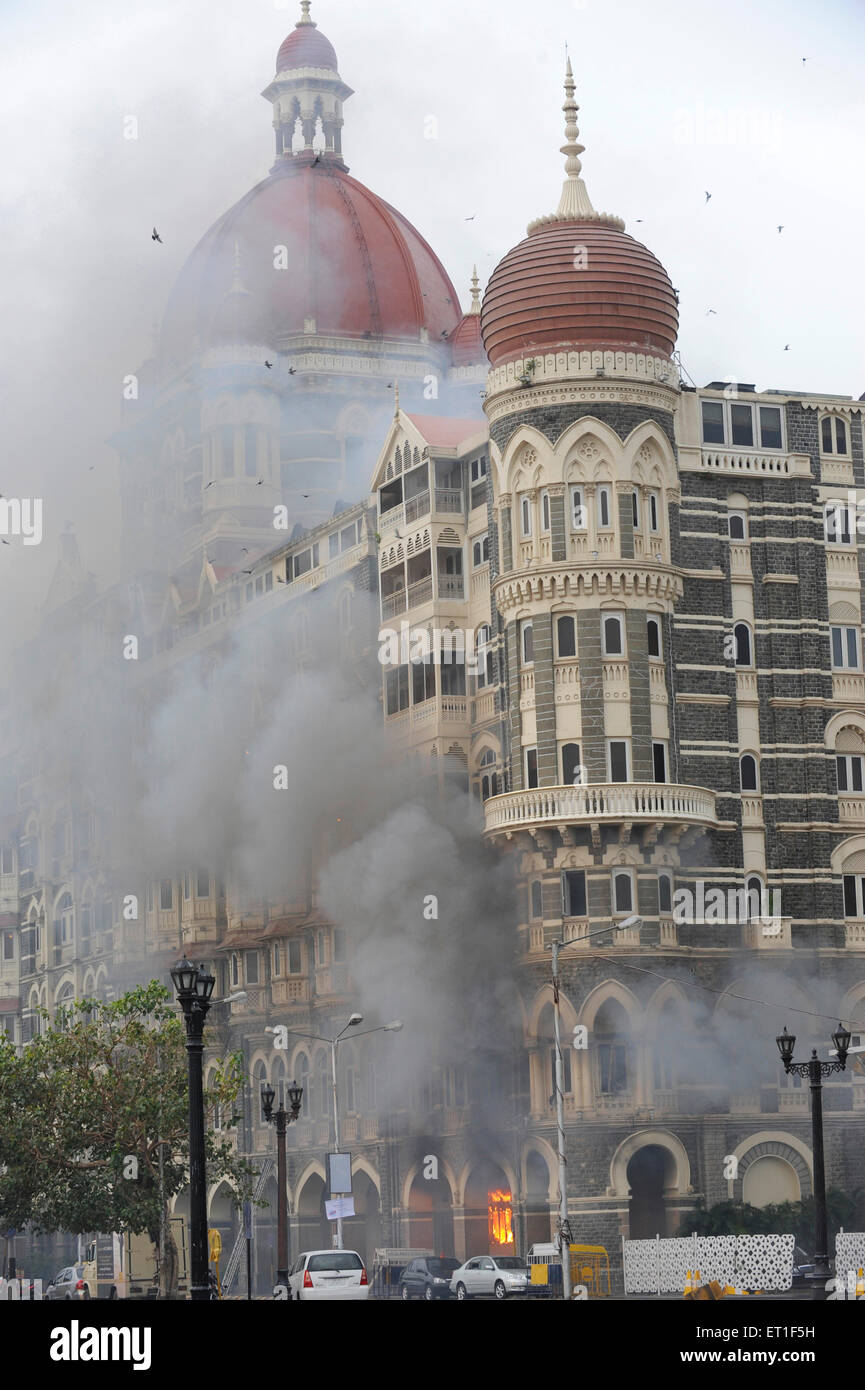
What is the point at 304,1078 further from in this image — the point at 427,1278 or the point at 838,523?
the point at 838,523

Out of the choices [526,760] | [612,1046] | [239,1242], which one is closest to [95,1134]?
[612,1046]

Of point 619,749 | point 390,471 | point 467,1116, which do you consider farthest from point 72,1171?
point 390,471

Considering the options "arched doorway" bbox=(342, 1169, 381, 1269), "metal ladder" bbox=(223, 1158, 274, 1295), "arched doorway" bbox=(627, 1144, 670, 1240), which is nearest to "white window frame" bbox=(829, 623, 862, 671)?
"arched doorway" bbox=(627, 1144, 670, 1240)

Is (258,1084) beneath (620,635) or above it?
beneath

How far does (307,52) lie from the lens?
126938 mm

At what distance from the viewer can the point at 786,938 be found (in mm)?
81125

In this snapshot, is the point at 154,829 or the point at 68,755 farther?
the point at 68,755

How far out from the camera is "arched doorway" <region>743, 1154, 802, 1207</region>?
7812cm

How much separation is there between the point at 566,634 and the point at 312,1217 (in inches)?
1143

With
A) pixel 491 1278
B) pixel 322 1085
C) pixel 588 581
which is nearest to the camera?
pixel 491 1278

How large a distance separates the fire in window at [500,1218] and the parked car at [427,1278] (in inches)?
172

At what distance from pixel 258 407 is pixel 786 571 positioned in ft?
126
